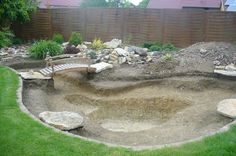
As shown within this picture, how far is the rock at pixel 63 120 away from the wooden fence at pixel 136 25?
30.8ft

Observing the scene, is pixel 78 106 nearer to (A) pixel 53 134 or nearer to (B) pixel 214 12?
(A) pixel 53 134

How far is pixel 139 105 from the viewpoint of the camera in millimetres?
8062

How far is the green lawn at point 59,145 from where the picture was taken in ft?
14.6

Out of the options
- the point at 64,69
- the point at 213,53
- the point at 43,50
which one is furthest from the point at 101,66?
the point at 213,53

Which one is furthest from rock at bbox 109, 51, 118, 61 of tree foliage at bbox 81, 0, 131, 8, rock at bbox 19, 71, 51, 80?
tree foliage at bbox 81, 0, 131, 8

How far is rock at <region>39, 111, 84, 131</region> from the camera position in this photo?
5573mm

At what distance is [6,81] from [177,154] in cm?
519

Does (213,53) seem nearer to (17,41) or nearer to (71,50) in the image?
(71,50)

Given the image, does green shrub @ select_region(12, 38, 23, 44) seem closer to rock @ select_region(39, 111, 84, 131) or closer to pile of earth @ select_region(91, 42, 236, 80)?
pile of earth @ select_region(91, 42, 236, 80)

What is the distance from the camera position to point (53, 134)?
5.05 meters

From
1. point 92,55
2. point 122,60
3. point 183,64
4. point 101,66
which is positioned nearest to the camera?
point 183,64

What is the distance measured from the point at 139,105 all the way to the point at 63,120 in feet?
8.79

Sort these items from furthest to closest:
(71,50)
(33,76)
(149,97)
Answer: (71,50) < (33,76) < (149,97)

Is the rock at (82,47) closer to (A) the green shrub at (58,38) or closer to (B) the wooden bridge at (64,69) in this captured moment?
(A) the green shrub at (58,38)
